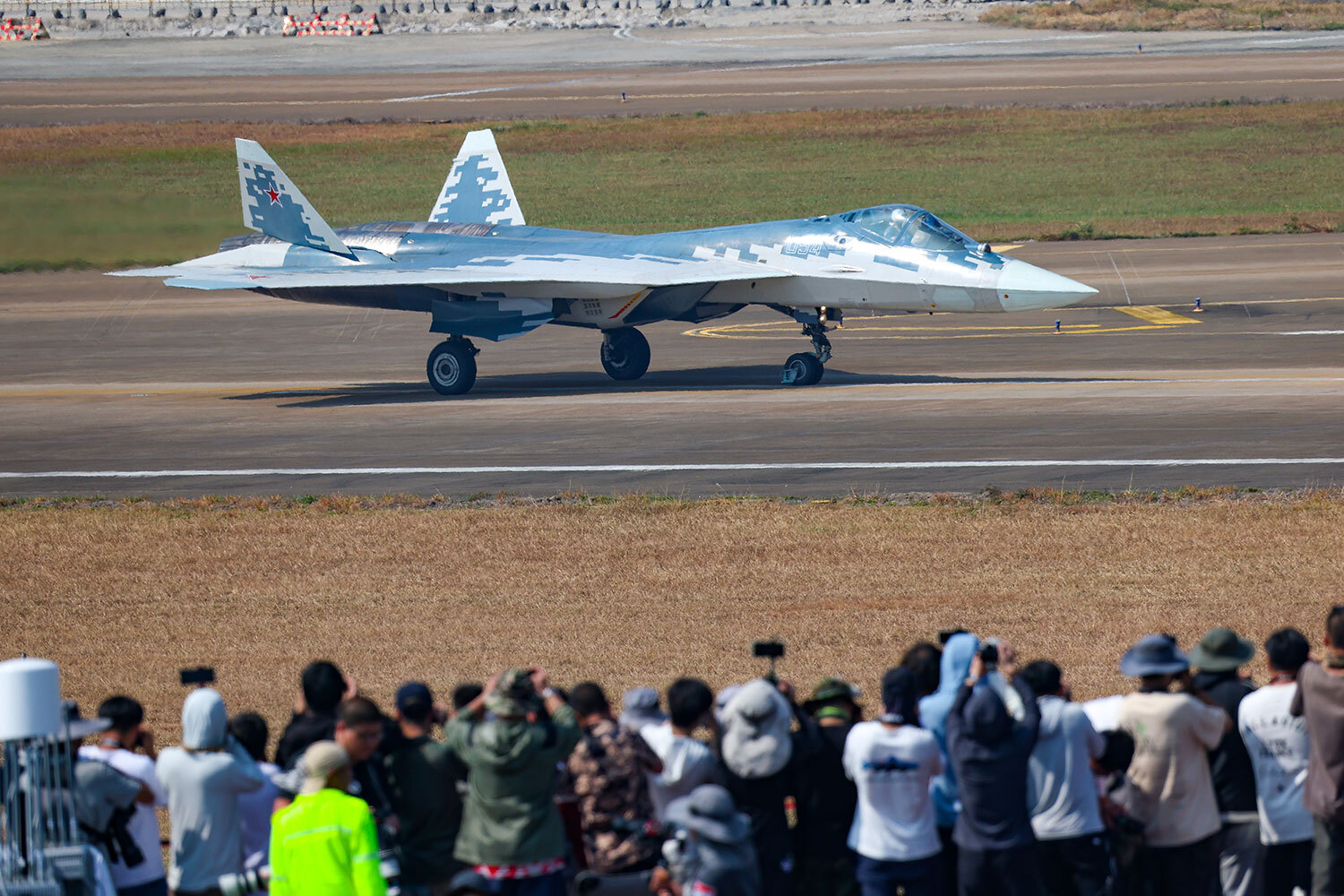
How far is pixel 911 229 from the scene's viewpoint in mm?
27703

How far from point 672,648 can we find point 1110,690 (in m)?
3.96

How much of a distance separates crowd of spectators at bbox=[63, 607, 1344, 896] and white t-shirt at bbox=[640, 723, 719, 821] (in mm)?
13

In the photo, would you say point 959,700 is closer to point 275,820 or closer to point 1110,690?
point 275,820

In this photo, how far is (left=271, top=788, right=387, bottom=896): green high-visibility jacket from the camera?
24.5 feet

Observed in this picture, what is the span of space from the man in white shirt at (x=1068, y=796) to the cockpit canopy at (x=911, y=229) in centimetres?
1974

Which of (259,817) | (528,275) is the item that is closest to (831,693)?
(259,817)

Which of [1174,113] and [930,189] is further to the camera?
[1174,113]

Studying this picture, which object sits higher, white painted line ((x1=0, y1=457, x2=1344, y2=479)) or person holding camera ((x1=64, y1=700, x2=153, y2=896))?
white painted line ((x1=0, y1=457, x2=1344, y2=479))

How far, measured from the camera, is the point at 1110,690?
13.1 m

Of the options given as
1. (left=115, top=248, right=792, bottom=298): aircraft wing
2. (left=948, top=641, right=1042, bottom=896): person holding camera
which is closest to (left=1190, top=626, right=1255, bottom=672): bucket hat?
(left=948, top=641, right=1042, bottom=896): person holding camera

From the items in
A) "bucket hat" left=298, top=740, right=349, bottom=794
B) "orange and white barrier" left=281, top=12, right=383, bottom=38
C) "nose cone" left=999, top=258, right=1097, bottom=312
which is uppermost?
"orange and white barrier" left=281, top=12, right=383, bottom=38

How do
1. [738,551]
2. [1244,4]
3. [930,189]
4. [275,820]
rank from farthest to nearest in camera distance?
[1244,4] → [930,189] → [738,551] → [275,820]

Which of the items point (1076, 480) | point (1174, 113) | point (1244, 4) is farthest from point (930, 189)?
point (1244, 4)

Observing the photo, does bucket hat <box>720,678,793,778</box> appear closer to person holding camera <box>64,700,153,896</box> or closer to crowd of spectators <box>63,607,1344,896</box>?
crowd of spectators <box>63,607,1344,896</box>
